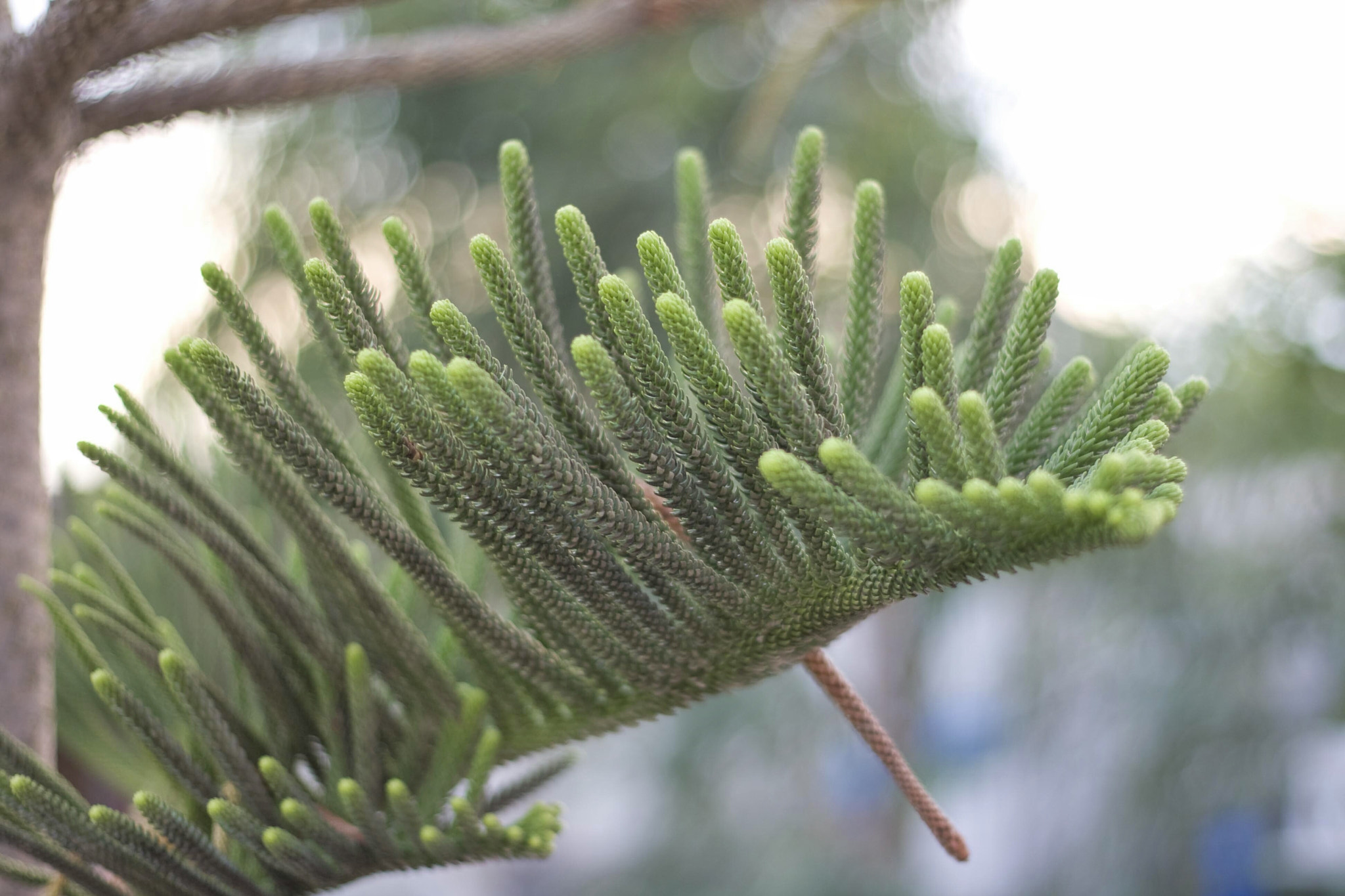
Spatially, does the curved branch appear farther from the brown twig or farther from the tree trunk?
the brown twig

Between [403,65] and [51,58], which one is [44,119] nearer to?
[51,58]

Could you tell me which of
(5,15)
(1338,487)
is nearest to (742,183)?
(1338,487)

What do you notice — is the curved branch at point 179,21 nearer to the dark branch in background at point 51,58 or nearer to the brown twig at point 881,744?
the dark branch in background at point 51,58

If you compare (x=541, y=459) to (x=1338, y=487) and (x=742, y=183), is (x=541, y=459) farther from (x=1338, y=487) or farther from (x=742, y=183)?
(x=742, y=183)

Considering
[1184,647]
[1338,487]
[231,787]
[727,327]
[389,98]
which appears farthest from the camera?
[389,98]

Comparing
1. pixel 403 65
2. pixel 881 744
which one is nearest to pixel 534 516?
pixel 881 744
